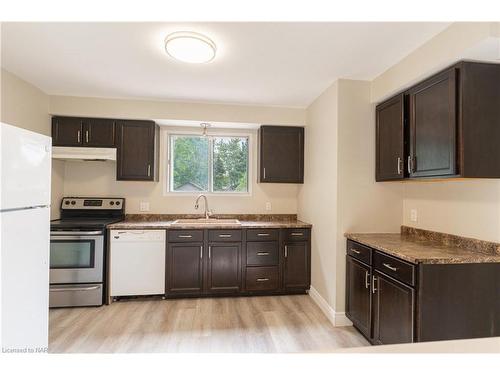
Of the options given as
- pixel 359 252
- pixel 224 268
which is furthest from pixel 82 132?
pixel 359 252

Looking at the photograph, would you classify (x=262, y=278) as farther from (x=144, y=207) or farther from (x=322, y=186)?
(x=144, y=207)

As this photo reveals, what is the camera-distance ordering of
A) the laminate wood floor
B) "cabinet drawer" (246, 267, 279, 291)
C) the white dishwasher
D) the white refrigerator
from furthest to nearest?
"cabinet drawer" (246, 267, 279, 291)
the white dishwasher
the laminate wood floor
the white refrigerator

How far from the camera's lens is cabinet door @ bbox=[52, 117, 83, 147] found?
313 centimetres

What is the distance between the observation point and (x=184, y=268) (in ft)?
10.0

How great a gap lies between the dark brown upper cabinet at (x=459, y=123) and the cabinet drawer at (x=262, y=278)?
1943 mm

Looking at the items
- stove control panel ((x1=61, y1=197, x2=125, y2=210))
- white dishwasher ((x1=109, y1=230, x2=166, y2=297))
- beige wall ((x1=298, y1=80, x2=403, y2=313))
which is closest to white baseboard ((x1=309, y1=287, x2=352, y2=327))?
beige wall ((x1=298, y1=80, x2=403, y2=313))

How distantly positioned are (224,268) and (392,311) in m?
1.85

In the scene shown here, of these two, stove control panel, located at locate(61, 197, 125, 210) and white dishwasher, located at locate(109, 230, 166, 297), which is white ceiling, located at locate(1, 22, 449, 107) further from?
white dishwasher, located at locate(109, 230, 166, 297)

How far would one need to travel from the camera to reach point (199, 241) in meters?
3.09

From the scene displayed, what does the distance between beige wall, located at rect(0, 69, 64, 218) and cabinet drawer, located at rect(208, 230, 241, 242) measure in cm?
201
